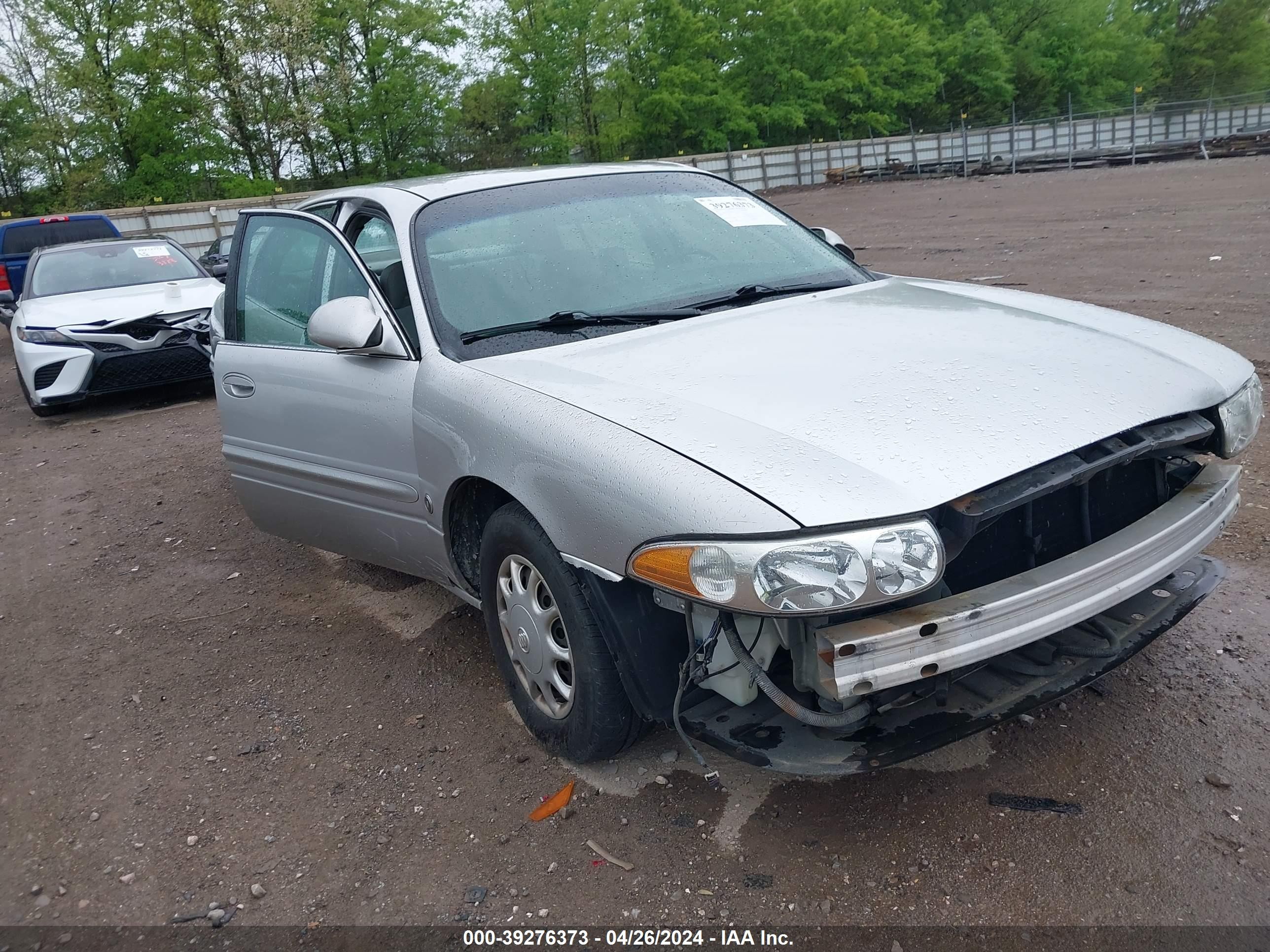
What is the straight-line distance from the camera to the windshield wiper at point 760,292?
3348 mm

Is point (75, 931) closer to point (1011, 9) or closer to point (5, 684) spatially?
point (5, 684)

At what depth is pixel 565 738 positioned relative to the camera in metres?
2.83

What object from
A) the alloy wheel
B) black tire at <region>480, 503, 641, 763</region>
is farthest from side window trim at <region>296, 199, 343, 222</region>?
the alloy wheel

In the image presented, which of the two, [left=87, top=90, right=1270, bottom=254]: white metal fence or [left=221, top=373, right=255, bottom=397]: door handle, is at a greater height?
[left=221, top=373, right=255, bottom=397]: door handle

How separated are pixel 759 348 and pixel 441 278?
1.10 m

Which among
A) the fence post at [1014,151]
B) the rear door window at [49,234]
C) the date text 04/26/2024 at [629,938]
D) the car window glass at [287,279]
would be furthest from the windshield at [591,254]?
the fence post at [1014,151]

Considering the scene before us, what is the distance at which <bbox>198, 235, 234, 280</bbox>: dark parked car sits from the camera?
13.0 metres

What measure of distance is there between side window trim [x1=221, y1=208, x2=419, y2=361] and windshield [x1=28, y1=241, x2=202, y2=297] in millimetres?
5952

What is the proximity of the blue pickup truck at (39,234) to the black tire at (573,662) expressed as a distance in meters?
14.6

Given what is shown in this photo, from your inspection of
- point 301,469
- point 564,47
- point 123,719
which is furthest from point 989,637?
point 564,47

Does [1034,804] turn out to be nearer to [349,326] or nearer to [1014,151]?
[349,326]

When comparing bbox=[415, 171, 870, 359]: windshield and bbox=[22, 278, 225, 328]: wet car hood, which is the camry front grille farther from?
bbox=[415, 171, 870, 359]: windshield

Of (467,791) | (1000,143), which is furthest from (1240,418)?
(1000,143)

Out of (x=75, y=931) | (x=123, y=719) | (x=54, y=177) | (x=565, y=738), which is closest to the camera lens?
(x=75, y=931)
